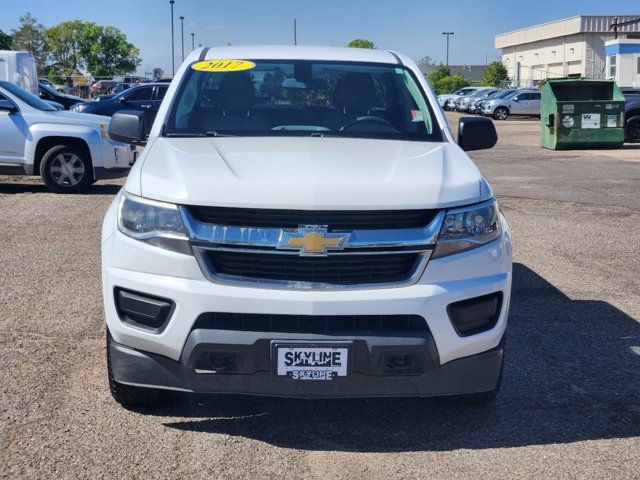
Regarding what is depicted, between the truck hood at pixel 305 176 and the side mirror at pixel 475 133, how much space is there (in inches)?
38.8

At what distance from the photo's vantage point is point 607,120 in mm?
22297

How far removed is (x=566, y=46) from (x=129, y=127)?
8068 cm

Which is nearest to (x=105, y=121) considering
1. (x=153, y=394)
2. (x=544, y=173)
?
(x=544, y=173)

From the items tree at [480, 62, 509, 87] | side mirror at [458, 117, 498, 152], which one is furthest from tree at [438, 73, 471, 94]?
side mirror at [458, 117, 498, 152]

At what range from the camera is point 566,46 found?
80.6 m

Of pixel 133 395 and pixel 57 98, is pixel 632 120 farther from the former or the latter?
pixel 133 395

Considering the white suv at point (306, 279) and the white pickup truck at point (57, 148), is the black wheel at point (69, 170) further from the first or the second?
the white suv at point (306, 279)

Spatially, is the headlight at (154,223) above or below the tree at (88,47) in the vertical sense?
below

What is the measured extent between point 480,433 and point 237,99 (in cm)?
235

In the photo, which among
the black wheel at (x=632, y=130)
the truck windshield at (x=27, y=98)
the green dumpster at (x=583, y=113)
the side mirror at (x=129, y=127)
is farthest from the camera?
the black wheel at (x=632, y=130)

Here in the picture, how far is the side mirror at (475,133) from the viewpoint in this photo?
214 inches

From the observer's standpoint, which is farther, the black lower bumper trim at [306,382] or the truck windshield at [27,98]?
the truck windshield at [27,98]

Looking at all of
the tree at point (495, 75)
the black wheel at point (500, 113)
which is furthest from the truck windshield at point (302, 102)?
the tree at point (495, 75)

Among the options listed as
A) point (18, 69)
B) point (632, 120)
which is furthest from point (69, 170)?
point (632, 120)
